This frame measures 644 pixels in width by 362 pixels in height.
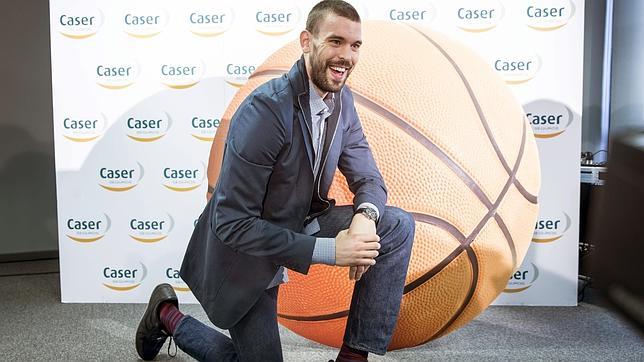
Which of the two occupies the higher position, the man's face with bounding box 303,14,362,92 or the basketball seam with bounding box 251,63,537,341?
the man's face with bounding box 303,14,362,92

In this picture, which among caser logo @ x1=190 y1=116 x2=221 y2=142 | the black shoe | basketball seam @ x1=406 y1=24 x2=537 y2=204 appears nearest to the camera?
basketball seam @ x1=406 y1=24 x2=537 y2=204

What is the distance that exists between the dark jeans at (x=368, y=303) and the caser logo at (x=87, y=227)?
1.61 m

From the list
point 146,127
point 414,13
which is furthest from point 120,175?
point 414,13

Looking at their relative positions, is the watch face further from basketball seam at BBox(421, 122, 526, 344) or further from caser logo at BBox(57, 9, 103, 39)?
caser logo at BBox(57, 9, 103, 39)

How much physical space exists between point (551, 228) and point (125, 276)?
6.97 ft

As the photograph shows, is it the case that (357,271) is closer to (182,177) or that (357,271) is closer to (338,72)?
(338,72)

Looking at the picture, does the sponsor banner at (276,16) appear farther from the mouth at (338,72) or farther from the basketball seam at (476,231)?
the mouth at (338,72)

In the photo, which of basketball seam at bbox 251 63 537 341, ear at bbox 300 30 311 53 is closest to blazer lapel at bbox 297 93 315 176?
ear at bbox 300 30 311 53

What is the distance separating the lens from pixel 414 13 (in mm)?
3371

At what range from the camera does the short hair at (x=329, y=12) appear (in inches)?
77.7

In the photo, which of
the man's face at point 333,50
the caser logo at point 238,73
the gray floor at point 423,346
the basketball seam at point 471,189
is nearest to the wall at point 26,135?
the gray floor at point 423,346

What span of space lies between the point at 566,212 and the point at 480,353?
104 centimetres

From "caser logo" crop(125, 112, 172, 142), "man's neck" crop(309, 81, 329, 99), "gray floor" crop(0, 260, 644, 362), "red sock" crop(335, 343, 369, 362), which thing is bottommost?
"gray floor" crop(0, 260, 644, 362)

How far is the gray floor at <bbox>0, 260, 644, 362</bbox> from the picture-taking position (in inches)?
106
